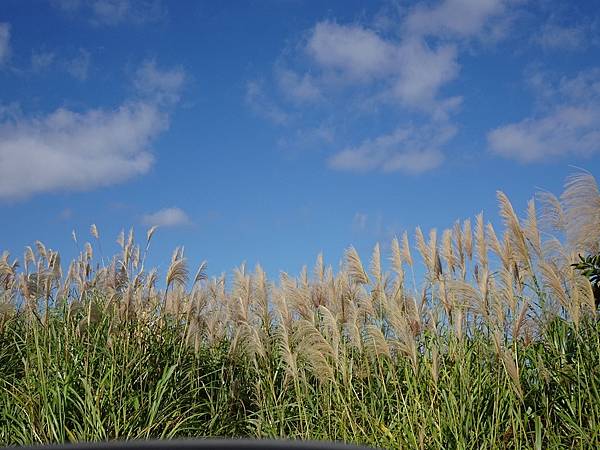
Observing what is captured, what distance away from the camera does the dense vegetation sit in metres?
4.78

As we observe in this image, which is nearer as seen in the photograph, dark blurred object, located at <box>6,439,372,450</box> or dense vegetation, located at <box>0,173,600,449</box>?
dark blurred object, located at <box>6,439,372,450</box>

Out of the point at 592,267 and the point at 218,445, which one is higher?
the point at 592,267

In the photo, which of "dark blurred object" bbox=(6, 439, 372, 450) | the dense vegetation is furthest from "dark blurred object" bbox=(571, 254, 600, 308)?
"dark blurred object" bbox=(6, 439, 372, 450)

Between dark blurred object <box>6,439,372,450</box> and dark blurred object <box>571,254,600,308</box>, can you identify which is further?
dark blurred object <box>571,254,600,308</box>

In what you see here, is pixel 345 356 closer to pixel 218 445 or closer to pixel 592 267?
pixel 592 267

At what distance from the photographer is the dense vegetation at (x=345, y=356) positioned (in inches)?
188

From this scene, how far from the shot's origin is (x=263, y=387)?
237 inches

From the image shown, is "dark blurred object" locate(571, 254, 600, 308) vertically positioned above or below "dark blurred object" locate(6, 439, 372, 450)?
above

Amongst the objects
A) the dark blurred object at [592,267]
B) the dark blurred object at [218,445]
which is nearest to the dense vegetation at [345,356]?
the dark blurred object at [592,267]

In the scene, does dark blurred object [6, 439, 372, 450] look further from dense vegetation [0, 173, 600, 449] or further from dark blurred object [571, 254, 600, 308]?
dark blurred object [571, 254, 600, 308]

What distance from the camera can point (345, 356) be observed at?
17.0 ft

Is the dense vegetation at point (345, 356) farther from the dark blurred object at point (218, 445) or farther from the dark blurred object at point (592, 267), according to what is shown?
the dark blurred object at point (218, 445)

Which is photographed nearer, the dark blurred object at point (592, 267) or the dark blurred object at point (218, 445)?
the dark blurred object at point (218, 445)

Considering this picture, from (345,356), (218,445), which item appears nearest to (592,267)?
(345,356)
